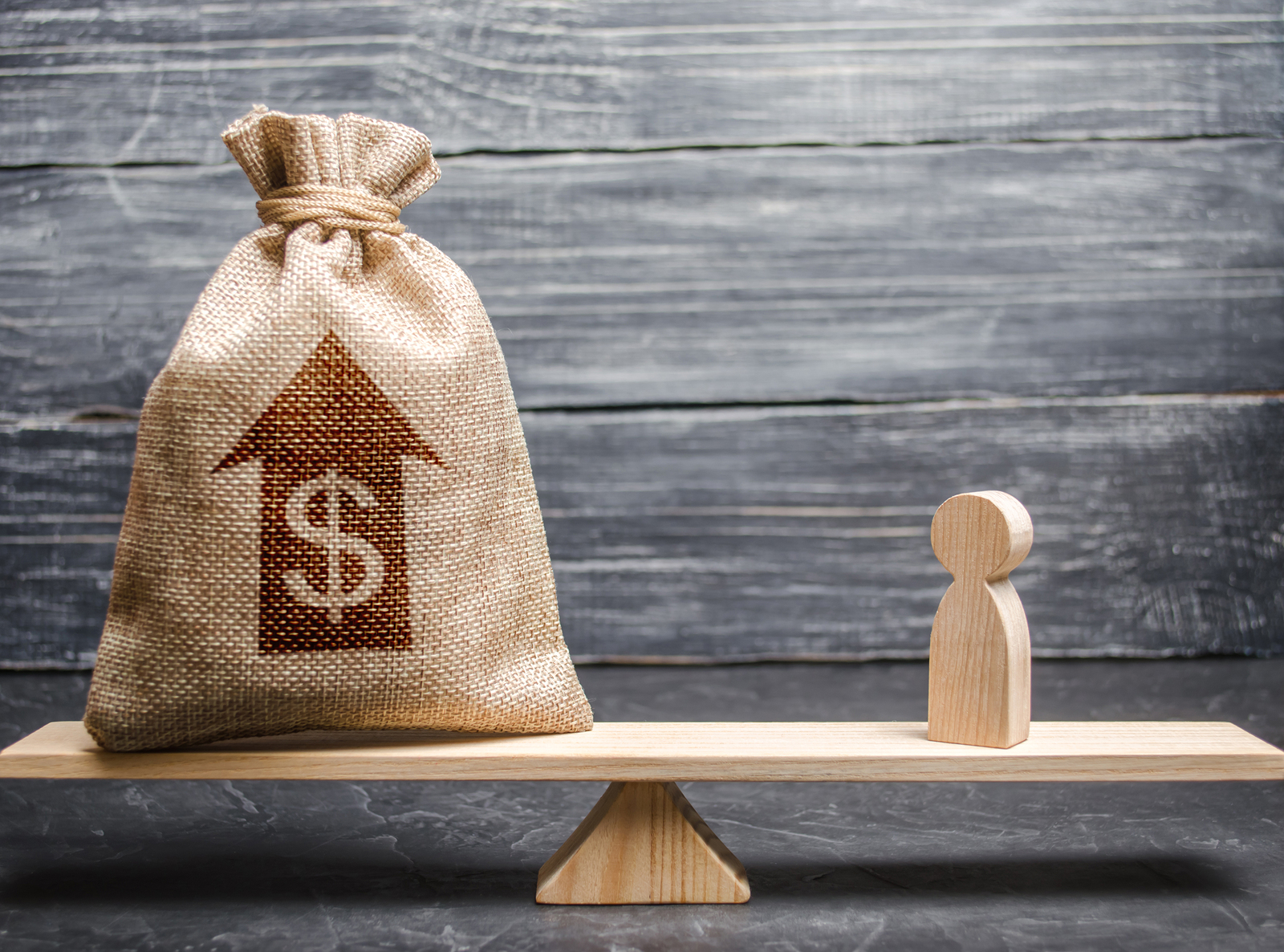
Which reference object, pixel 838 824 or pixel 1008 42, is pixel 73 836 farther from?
pixel 1008 42

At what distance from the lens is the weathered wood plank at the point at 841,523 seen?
126 centimetres

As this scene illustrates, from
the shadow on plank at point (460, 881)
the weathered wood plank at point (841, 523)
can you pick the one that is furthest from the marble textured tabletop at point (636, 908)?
the weathered wood plank at point (841, 523)

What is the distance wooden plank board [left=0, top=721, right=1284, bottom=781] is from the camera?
1.95ft

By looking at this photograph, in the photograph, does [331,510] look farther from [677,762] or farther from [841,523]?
[841,523]

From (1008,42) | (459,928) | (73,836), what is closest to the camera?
(459,928)

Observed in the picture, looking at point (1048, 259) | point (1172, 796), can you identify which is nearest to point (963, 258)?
point (1048, 259)

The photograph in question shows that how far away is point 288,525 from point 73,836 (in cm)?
31

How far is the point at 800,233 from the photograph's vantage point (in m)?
1.26

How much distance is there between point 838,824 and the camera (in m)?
Result: 0.74

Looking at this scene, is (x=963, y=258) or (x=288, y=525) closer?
(x=288, y=525)

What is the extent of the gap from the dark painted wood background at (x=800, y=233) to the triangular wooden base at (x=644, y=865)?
27.3 inches

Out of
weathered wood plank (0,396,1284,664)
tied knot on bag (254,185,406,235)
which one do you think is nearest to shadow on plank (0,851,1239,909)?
tied knot on bag (254,185,406,235)

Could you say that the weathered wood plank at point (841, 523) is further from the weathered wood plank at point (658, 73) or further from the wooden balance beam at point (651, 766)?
the wooden balance beam at point (651, 766)

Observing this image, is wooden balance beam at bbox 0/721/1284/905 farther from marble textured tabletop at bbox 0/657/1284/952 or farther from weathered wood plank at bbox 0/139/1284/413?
weathered wood plank at bbox 0/139/1284/413
